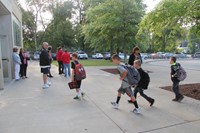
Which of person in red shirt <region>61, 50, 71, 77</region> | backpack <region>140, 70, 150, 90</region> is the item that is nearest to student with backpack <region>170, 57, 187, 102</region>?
backpack <region>140, 70, 150, 90</region>

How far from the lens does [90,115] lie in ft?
15.3

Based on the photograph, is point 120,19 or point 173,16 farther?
point 120,19

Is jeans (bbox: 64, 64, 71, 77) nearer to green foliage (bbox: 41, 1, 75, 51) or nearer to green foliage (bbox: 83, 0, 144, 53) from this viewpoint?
green foliage (bbox: 83, 0, 144, 53)

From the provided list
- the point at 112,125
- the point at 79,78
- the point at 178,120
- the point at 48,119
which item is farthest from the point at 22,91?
the point at 178,120

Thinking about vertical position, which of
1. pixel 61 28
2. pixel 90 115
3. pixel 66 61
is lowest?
pixel 90 115

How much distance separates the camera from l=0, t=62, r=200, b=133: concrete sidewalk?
12.8ft

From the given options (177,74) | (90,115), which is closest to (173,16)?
(177,74)

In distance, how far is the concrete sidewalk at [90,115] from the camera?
3.90 m

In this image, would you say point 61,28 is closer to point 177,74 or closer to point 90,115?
point 177,74

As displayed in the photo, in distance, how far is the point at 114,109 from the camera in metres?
5.11

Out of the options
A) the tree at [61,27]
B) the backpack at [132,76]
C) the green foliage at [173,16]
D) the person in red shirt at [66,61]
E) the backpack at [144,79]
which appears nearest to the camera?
the backpack at [132,76]

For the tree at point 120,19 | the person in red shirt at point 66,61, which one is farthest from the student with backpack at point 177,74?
the tree at point 120,19

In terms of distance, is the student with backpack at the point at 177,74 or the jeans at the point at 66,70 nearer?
the student with backpack at the point at 177,74

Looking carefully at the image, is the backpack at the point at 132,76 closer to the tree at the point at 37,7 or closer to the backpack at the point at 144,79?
the backpack at the point at 144,79
